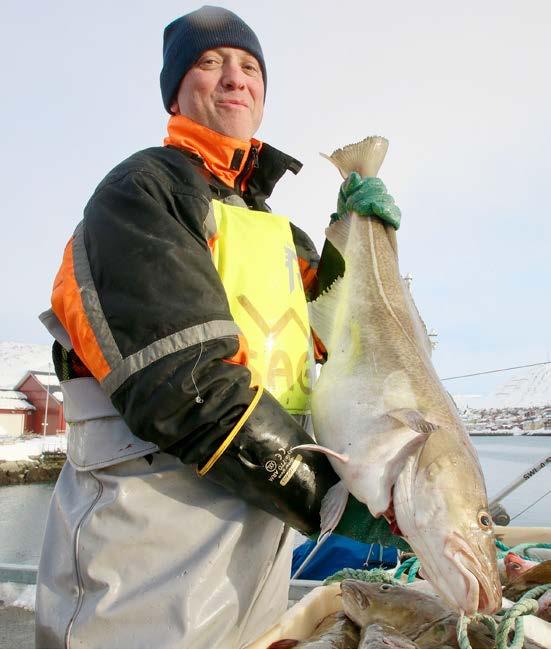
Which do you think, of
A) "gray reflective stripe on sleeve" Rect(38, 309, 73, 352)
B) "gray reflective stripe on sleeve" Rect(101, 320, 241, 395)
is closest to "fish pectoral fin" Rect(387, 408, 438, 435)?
"gray reflective stripe on sleeve" Rect(101, 320, 241, 395)

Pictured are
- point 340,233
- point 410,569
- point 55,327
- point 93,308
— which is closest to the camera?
point 93,308

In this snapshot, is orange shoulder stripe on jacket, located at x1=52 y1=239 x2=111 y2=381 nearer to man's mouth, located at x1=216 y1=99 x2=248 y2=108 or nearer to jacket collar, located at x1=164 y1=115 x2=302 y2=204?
jacket collar, located at x1=164 y1=115 x2=302 y2=204

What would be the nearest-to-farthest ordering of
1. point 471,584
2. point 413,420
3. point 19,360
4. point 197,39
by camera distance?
1. point 471,584
2. point 413,420
3. point 197,39
4. point 19,360

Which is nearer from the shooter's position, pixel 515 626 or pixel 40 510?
pixel 515 626

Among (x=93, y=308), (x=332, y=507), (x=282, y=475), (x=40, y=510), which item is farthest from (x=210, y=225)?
(x=40, y=510)

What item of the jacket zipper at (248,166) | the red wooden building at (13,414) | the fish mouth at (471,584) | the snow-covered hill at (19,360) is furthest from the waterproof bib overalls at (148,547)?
the snow-covered hill at (19,360)

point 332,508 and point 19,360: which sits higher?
point 332,508

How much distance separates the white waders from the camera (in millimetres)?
1734

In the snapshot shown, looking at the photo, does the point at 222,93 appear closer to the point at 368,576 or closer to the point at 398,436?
the point at 398,436

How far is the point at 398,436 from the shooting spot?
1.92 metres

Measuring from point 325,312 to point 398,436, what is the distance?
85cm

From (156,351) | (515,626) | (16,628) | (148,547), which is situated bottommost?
(16,628)

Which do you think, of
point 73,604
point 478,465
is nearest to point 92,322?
point 73,604

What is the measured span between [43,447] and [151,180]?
4313 cm
